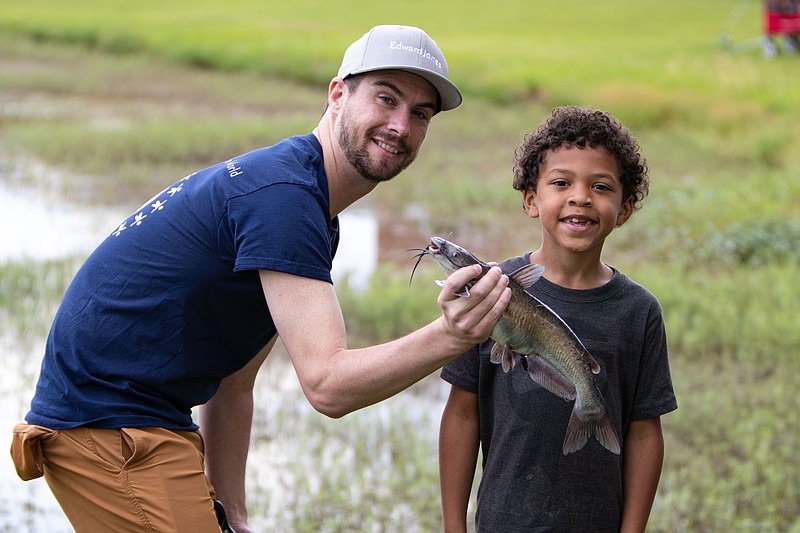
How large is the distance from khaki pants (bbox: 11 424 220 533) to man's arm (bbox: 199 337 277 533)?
0.46 metres

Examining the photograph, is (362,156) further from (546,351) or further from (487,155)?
(487,155)

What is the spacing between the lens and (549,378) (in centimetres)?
225

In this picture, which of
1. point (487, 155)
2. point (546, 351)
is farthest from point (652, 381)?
point (487, 155)

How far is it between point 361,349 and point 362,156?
557 millimetres

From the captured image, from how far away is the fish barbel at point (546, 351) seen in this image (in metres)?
1.95

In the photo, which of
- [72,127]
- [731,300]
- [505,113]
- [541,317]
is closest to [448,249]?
[541,317]

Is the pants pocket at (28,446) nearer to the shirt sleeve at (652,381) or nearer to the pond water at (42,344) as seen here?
the shirt sleeve at (652,381)

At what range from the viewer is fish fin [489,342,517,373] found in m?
2.16

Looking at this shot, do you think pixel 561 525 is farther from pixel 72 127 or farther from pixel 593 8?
pixel 593 8

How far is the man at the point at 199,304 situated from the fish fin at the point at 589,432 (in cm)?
47

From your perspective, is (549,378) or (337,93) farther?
(337,93)

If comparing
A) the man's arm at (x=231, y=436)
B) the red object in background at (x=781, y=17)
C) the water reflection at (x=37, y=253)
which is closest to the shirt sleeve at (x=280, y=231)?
the man's arm at (x=231, y=436)

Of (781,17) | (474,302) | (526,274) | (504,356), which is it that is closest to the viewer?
(474,302)

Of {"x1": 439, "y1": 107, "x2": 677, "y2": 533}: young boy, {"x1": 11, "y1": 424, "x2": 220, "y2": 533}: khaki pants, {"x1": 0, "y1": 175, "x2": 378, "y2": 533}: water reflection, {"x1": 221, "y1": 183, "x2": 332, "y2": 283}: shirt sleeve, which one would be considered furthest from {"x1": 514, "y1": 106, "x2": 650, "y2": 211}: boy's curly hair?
{"x1": 0, "y1": 175, "x2": 378, "y2": 533}: water reflection
